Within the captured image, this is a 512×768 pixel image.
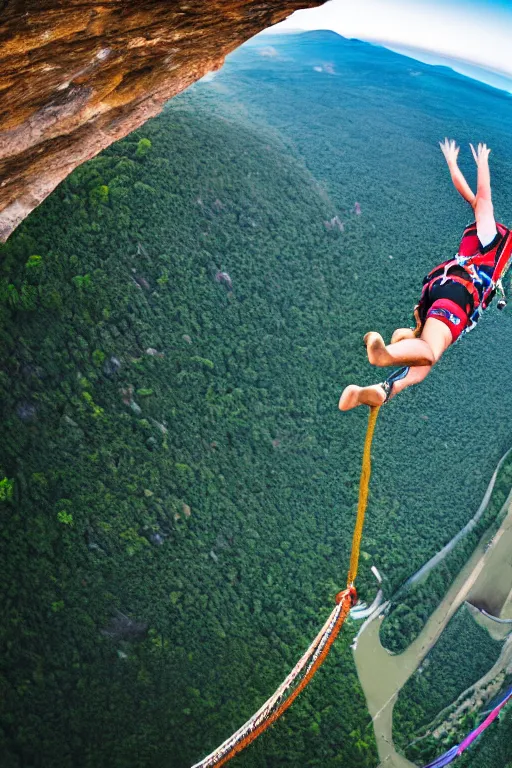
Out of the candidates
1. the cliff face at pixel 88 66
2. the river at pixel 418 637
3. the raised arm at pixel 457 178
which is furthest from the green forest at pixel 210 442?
the raised arm at pixel 457 178

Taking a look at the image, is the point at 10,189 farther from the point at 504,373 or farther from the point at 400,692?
the point at 504,373

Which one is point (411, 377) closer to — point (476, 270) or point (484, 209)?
point (476, 270)

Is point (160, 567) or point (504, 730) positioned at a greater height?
point (160, 567)

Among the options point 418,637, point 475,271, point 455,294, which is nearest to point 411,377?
point 455,294

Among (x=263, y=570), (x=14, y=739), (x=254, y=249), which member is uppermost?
(x=254, y=249)

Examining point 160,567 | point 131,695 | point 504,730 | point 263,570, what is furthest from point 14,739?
point 504,730

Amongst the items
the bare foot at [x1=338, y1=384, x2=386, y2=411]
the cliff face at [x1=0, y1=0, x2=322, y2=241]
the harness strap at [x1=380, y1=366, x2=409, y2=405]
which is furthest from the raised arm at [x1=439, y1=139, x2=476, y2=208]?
the bare foot at [x1=338, y1=384, x2=386, y2=411]
